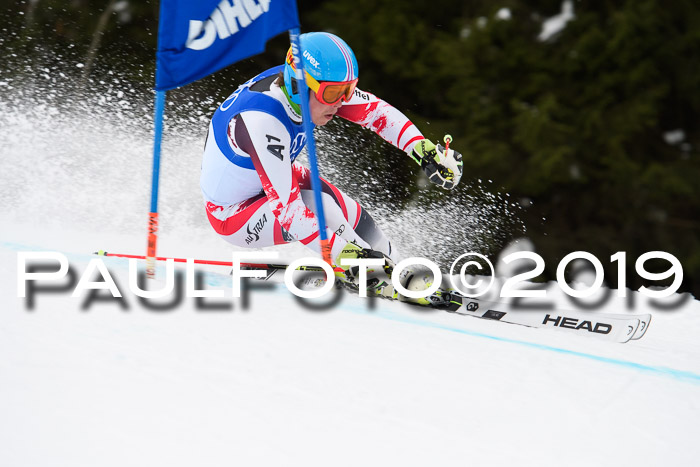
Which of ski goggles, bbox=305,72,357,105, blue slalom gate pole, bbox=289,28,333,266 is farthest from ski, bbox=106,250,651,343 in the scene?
ski goggles, bbox=305,72,357,105

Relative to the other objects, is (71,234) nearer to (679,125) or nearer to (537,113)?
(537,113)

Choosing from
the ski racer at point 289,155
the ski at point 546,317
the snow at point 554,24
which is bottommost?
the ski at point 546,317

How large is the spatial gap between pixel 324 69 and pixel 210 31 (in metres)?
0.50

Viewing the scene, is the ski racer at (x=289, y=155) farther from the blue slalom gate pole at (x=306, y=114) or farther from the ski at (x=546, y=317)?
the ski at (x=546, y=317)

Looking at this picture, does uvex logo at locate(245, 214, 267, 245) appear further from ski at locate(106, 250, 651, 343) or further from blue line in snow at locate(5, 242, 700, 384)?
ski at locate(106, 250, 651, 343)

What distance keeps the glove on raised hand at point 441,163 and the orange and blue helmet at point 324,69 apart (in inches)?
26.7

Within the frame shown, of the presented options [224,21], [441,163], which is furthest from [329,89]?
[441,163]

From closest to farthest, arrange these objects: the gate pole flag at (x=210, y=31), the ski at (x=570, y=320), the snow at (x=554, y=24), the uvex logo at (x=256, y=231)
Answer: the gate pole flag at (x=210, y=31) < the ski at (x=570, y=320) < the uvex logo at (x=256, y=231) < the snow at (x=554, y=24)

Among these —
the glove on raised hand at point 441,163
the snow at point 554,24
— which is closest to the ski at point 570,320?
the glove on raised hand at point 441,163

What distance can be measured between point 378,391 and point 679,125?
9.92 metres

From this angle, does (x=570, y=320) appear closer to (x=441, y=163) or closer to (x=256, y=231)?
(x=441, y=163)

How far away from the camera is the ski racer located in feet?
9.58

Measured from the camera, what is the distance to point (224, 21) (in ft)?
9.04

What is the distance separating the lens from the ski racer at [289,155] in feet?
9.58
